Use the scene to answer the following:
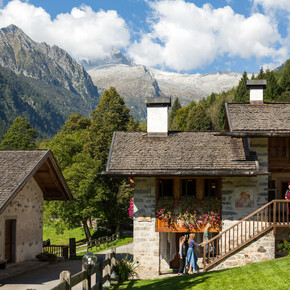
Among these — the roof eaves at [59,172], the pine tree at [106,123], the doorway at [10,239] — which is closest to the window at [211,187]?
the roof eaves at [59,172]

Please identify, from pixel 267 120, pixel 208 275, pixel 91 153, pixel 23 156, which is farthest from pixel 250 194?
pixel 91 153

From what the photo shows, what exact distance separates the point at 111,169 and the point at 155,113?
3806 millimetres

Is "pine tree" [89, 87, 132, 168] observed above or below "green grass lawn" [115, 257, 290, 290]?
above

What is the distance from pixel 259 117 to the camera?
1748 centimetres

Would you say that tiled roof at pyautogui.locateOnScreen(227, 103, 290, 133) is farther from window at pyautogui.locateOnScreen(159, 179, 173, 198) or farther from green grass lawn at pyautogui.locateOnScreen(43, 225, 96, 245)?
green grass lawn at pyautogui.locateOnScreen(43, 225, 96, 245)

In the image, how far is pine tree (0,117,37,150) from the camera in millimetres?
67625

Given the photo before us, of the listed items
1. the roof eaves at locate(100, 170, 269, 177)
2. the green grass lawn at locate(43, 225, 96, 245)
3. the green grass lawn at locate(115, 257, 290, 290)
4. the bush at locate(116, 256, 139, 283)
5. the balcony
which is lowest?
the green grass lawn at locate(43, 225, 96, 245)

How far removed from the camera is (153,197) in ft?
54.1

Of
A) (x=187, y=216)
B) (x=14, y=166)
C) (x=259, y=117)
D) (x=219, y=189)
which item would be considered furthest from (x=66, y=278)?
(x=259, y=117)

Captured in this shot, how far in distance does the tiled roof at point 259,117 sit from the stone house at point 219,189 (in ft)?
0.13

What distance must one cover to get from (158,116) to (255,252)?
7091 millimetres

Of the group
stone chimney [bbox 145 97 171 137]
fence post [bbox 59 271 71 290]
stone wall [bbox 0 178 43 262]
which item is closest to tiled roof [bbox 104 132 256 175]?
stone chimney [bbox 145 97 171 137]

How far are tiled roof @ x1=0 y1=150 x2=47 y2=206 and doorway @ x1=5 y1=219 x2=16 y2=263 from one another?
2.43 metres

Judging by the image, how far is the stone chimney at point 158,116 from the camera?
18.8 meters
